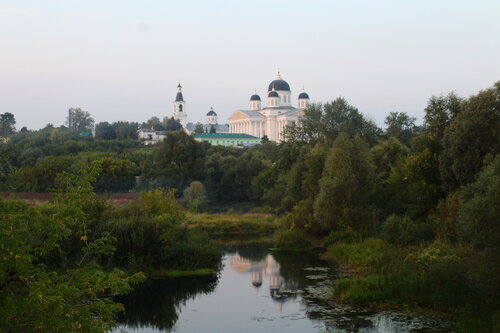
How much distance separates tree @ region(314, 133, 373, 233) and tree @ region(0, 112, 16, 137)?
259ft

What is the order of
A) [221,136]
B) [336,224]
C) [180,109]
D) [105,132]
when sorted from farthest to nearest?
[180,109], [221,136], [105,132], [336,224]

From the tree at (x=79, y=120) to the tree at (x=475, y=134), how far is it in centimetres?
9359

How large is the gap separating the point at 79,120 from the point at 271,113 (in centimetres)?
3522

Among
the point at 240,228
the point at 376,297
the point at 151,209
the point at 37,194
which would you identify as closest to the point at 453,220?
the point at 376,297

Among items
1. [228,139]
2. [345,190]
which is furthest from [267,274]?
[228,139]

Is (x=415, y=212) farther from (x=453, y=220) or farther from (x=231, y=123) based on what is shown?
(x=231, y=123)

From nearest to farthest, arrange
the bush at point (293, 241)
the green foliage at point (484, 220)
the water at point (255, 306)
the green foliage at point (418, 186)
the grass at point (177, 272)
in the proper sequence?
the green foliage at point (484, 220)
the water at point (255, 306)
the grass at point (177, 272)
the green foliage at point (418, 186)
the bush at point (293, 241)

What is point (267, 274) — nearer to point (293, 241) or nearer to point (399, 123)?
point (293, 241)

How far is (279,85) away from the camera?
337 ft

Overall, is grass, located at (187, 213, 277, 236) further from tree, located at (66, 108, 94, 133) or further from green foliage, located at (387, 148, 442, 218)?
tree, located at (66, 108, 94, 133)

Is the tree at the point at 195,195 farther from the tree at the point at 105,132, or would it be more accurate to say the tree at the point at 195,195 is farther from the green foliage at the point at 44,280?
the tree at the point at 105,132

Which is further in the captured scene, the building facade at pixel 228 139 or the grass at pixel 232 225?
the building facade at pixel 228 139

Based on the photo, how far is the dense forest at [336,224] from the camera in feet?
29.0

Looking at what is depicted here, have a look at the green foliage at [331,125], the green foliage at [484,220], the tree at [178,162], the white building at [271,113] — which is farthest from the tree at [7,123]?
the green foliage at [484,220]
